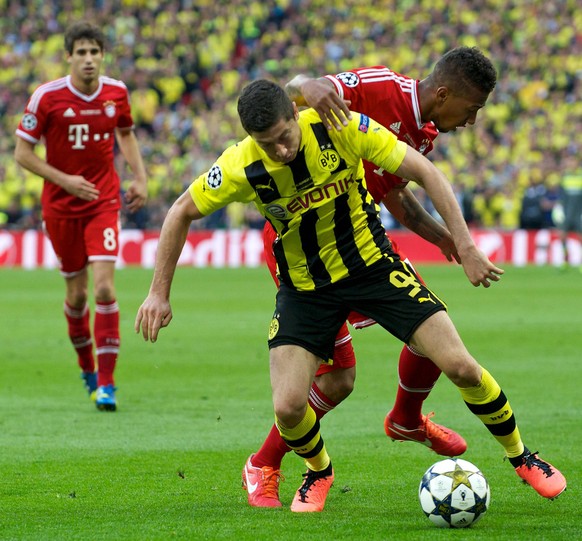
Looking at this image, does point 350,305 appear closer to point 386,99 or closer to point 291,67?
point 386,99

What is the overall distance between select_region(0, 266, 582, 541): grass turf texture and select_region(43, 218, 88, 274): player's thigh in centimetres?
102

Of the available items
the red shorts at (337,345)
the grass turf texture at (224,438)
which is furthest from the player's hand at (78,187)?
the red shorts at (337,345)

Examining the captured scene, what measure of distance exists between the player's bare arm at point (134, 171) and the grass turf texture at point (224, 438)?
4.94 ft

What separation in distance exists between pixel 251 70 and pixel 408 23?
441 centimetres

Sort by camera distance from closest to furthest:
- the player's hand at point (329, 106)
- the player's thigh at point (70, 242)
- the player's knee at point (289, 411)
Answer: the player's hand at point (329, 106) → the player's knee at point (289, 411) → the player's thigh at point (70, 242)

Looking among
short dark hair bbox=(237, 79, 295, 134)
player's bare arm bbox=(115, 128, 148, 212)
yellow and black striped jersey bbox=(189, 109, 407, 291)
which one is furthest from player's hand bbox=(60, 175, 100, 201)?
short dark hair bbox=(237, 79, 295, 134)

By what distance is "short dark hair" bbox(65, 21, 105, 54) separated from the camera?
8.82m

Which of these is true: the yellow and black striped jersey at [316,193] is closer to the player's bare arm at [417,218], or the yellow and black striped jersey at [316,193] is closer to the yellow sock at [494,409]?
the player's bare arm at [417,218]

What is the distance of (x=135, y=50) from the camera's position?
32.6m

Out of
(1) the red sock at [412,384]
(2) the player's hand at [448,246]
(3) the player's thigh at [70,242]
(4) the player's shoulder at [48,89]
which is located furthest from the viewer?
(3) the player's thigh at [70,242]

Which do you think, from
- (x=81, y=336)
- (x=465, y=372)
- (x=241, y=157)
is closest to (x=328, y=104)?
(x=241, y=157)

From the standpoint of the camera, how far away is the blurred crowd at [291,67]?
28172mm

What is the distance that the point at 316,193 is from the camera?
548 cm

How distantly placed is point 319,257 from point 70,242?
12.9ft
